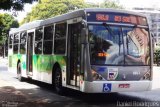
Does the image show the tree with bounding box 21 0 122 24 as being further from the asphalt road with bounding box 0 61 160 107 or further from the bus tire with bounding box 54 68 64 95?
the asphalt road with bounding box 0 61 160 107

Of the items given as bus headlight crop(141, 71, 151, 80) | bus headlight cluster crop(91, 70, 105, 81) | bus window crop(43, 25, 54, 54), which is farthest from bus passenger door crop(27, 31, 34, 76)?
bus headlight crop(141, 71, 151, 80)

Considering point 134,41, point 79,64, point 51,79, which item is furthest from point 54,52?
point 134,41

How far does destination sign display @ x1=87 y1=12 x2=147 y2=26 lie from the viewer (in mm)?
12367

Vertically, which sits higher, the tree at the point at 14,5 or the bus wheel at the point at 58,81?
the tree at the point at 14,5

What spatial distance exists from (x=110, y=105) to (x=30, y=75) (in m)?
7.89

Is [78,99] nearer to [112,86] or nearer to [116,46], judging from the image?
[112,86]

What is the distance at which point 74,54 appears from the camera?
13.4 metres

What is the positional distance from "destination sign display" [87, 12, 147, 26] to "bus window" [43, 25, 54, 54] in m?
3.64

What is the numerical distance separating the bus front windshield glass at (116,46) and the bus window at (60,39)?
2.18 metres

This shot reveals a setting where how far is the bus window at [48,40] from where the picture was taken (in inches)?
623

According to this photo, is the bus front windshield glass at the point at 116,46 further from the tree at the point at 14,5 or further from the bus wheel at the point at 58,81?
the bus wheel at the point at 58,81

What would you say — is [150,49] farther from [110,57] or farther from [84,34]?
[84,34]

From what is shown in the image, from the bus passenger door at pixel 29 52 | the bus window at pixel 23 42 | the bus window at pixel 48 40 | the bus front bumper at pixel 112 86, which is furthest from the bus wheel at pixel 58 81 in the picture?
the bus window at pixel 23 42

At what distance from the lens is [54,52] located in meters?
15.3
